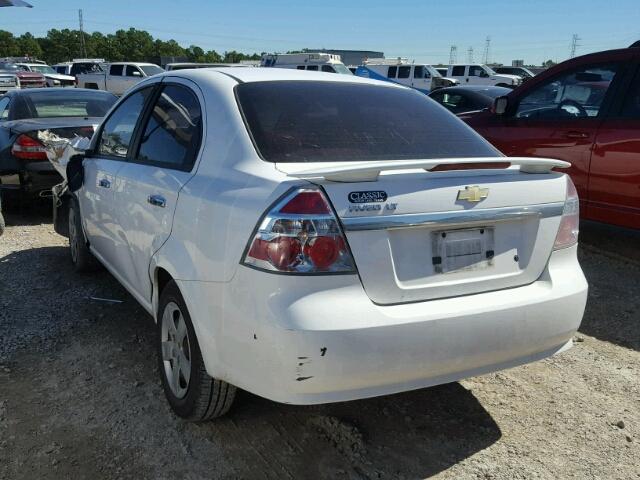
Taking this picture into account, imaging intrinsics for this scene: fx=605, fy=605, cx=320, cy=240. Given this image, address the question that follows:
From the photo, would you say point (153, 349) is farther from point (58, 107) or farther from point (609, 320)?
point (58, 107)

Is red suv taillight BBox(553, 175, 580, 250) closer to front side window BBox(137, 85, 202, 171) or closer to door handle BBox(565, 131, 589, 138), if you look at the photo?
front side window BBox(137, 85, 202, 171)

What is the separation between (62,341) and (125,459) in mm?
1464

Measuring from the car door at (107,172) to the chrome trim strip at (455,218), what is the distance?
6.49ft

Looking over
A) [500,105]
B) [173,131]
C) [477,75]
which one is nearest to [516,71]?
[477,75]

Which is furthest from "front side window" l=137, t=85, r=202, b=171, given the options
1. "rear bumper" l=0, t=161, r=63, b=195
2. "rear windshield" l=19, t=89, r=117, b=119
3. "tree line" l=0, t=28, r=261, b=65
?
"tree line" l=0, t=28, r=261, b=65

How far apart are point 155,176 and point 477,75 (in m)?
31.1

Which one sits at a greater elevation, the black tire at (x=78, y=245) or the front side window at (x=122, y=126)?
the front side window at (x=122, y=126)

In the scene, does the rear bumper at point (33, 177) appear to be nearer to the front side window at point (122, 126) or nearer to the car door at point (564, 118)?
the front side window at point (122, 126)

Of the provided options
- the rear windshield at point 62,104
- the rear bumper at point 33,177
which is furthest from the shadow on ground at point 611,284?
the rear windshield at point 62,104

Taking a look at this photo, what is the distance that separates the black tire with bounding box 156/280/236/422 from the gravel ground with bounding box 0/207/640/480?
0.12 meters

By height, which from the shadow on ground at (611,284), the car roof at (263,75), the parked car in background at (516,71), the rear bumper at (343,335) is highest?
the parked car in background at (516,71)

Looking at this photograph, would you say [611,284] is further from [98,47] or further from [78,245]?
[98,47]

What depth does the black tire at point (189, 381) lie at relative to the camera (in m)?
2.74

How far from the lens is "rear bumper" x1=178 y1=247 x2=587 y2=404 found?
7.39ft
